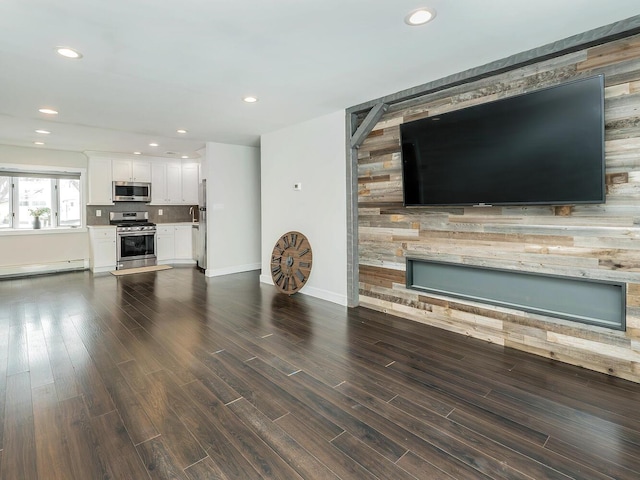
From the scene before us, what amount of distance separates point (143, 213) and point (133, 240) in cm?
88

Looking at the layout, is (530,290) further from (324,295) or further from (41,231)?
(41,231)

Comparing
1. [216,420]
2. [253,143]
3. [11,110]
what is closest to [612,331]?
[216,420]

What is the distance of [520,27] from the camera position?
2.38 meters

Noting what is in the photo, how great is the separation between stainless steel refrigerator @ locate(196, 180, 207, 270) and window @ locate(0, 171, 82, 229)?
2663mm

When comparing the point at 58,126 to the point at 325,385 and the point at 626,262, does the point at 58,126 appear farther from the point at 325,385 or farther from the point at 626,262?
the point at 626,262

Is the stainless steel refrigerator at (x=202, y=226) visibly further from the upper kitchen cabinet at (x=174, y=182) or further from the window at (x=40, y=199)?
the window at (x=40, y=199)

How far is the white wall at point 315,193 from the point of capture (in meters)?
4.46

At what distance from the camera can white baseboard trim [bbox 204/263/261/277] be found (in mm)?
6379

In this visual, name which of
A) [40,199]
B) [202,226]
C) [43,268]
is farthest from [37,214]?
[202,226]

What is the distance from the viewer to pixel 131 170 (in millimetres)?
7473

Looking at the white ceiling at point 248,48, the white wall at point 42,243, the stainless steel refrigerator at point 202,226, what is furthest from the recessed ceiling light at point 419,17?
the white wall at point 42,243

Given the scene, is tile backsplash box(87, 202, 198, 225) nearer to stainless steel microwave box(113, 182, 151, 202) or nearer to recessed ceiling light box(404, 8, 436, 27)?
stainless steel microwave box(113, 182, 151, 202)

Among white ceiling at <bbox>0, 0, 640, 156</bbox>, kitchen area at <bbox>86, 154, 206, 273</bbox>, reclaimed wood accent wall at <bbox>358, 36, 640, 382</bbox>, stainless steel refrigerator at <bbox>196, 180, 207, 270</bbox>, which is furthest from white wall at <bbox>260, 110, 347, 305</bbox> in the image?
kitchen area at <bbox>86, 154, 206, 273</bbox>

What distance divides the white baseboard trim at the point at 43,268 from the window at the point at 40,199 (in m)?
0.78
